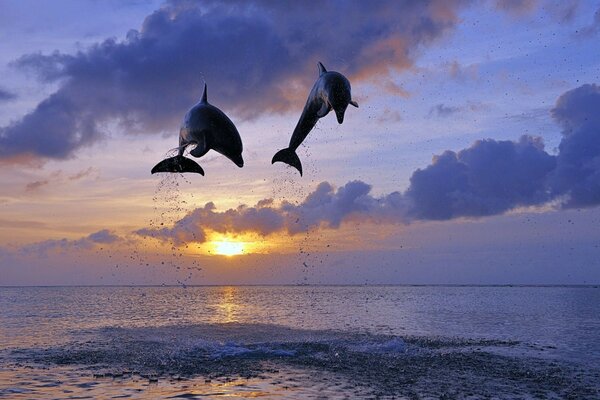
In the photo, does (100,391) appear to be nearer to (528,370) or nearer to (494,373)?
(494,373)

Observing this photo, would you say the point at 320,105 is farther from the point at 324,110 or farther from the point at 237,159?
the point at 237,159

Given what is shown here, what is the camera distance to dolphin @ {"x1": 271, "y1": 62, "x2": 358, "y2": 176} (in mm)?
10781

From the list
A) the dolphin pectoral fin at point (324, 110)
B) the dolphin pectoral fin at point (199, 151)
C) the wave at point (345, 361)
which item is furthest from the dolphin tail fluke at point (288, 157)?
the wave at point (345, 361)

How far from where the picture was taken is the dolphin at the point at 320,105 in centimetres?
1078

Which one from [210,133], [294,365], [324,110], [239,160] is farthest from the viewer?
[294,365]

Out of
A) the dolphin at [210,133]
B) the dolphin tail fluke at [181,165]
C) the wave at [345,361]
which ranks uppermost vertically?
the dolphin at [210,133]

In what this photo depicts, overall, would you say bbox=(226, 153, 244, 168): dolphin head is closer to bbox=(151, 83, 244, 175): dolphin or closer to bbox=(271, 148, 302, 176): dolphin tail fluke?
bbox=(151, 83, 244, 175): dolphin

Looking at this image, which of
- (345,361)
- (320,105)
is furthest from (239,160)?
(345,361)

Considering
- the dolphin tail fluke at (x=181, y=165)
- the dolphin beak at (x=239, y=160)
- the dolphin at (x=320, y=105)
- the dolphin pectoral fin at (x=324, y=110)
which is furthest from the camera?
the dolphin tail fluke at (x=181, y=165)

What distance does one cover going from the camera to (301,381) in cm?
2388

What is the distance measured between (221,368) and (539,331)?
122 feet

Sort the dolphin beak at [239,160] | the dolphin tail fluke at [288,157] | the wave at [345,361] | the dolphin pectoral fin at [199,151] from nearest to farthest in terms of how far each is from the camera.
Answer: the dolphin beak at [239,160] < the dolphin pectoral fin at [199,151] < the dolphin tail fluke at [288,157] < the wave at [345,361]

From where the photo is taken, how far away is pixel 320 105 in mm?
12258

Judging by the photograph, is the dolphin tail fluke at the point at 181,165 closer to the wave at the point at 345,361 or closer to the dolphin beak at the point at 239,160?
the dolphin beak at the point at 239,160
